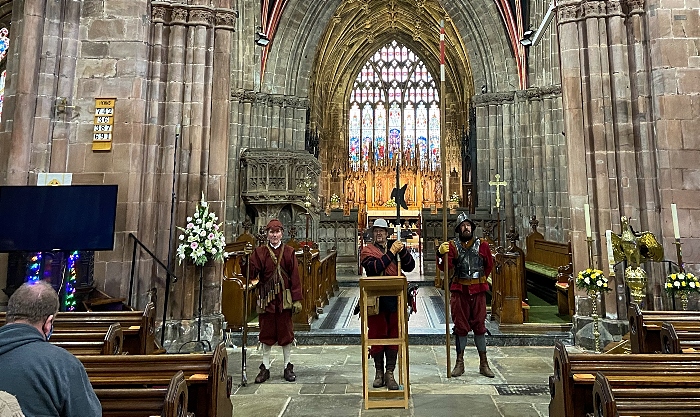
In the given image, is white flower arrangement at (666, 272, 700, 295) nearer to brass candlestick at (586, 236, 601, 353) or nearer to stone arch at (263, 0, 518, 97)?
brass candlestick at (586, 236, 601, 353)

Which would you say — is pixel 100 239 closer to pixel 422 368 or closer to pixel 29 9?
pixel 29 9

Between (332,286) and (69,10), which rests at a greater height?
(69,10)

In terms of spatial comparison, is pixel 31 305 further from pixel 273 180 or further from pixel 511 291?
pixel 273 180

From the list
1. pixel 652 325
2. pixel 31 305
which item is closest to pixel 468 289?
pixel 652 325

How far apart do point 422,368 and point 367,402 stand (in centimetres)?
167

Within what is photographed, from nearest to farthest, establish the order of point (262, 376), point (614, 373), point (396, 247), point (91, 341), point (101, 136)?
point (614, 373) < point (91, 341) < point (396, 247) < point (262, 376) < point (101, 136)

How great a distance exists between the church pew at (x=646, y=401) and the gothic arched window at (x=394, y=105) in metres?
26.9

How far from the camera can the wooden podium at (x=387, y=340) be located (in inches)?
152

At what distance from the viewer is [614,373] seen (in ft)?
8.42

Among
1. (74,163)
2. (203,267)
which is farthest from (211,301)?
(74,163)

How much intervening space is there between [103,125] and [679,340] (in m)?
7.13

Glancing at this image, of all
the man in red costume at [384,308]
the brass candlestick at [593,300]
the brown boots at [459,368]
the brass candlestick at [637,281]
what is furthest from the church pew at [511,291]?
the man in red costume at [384,308]

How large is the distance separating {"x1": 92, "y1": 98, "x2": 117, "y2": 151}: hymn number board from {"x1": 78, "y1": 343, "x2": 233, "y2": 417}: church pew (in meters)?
4.36

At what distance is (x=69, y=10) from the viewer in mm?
6246
